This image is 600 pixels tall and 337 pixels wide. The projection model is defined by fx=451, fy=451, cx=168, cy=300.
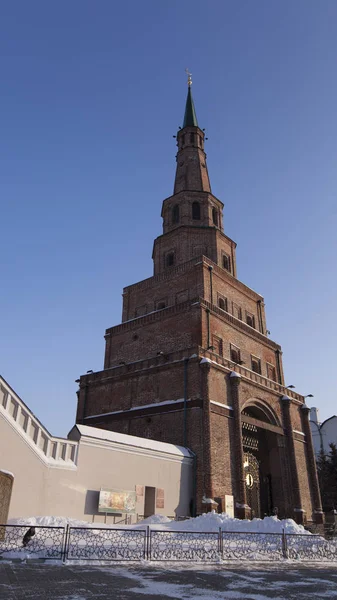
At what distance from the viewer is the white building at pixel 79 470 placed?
14711mm

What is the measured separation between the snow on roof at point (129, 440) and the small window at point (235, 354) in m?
7.69

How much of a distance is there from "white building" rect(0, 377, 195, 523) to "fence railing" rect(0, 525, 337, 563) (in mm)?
1793

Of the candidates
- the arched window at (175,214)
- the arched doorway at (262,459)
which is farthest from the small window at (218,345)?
the arched window at (175,214)

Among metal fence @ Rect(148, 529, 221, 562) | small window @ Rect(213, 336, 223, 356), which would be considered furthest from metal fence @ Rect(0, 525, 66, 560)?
small window @ Rect(213, 336, 223, 356)

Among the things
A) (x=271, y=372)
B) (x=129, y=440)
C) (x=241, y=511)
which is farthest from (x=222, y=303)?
(x=129, y=440)

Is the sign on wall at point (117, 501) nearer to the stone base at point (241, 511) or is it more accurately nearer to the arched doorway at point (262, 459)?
the stone base at point (241, 511)

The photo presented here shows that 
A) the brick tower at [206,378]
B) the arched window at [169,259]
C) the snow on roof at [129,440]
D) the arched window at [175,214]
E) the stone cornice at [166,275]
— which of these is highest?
the arched window at [175,214]

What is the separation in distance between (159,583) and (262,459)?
2301cm

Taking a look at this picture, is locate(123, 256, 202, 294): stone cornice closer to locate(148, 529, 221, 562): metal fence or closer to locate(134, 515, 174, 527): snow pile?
locate(134, 515, 174, 527): snow pile

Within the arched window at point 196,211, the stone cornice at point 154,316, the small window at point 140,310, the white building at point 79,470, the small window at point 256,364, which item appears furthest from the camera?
the arched window at point 196,211

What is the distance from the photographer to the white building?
14.7 m

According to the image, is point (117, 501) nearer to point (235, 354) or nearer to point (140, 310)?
point (235, 354)

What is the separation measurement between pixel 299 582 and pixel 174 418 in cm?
1541

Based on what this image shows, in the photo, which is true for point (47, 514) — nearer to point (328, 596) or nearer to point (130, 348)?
point (328, 596)
